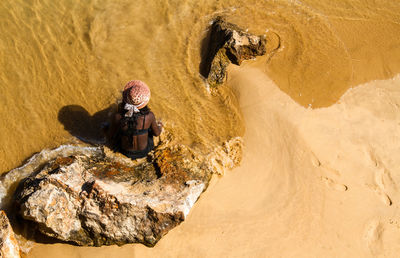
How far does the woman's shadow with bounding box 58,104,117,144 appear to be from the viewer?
4.49 meters

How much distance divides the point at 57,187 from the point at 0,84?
2.64 m

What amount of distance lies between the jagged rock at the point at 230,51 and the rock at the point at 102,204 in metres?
1.97

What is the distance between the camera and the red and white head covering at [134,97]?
3.33 m

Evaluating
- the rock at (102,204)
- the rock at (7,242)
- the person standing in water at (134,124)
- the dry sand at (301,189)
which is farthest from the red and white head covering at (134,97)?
the rock at (7,242)

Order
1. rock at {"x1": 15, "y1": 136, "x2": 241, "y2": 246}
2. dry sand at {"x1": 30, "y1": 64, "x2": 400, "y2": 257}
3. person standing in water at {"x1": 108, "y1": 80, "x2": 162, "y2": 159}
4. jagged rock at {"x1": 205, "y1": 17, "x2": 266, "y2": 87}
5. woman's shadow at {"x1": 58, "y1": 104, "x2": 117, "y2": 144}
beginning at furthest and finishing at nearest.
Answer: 1. jagged rock at {"x1": 205, "y1": 17, "x2": 266, "y2": 87}
2. woman's shadow at {"x1": 58, "y1": 104, "x2": 117, "y2": 144}
3. dry sand at {"x1": 30, "y1": 64, "x2": 400, "y2": 257}
4. person standing in water at {"x1": 108, "y1": 80, "x2": 162, "y2": 159}
5. rock at {"x1": 15, "y1": 136, "x2": 241, "y2": 246}

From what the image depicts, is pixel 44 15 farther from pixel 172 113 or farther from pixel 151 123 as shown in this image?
pixel 151 123

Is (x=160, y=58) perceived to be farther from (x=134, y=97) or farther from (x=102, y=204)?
(x=102, y=204)

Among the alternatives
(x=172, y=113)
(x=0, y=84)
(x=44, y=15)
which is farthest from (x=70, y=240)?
(x=44, y=15)

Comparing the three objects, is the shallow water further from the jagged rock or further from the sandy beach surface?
the jagged rock

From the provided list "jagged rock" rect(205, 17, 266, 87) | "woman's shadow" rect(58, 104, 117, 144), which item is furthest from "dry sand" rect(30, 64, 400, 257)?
"woman's shadow" rect(58, 104, 117, 144)

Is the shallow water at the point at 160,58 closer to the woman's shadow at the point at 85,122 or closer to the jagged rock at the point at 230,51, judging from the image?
the woman's shadow at the point at 85,122

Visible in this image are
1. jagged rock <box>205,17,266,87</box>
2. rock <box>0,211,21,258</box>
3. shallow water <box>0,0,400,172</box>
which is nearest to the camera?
rock <box>0,211,21,258</box>

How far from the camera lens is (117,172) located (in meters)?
3.77

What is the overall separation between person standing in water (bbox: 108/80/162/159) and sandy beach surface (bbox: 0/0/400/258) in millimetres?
730
